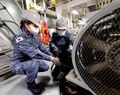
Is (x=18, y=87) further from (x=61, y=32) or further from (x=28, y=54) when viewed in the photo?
(x=61, y=32)

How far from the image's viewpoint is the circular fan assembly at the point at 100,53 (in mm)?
845

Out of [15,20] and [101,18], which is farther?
[15,20]

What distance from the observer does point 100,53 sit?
99 cm

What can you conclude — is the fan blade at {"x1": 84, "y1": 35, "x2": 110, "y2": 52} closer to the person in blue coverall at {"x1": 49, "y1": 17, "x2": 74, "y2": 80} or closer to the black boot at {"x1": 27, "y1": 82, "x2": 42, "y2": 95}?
the black boot at {"x1": 27, "y1": 82, "x2": 42, "y2": 95}

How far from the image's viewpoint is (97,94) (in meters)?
1.04

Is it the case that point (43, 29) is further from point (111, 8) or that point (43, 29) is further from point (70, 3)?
point (111, 8)

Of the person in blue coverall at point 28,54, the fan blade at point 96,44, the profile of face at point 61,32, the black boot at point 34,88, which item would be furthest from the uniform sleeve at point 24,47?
the fan blade at point 96,44

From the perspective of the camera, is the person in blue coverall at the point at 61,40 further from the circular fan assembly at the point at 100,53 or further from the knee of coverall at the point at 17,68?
the circular fan assembly at the point at 100,53

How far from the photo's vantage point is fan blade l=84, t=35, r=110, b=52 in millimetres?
942

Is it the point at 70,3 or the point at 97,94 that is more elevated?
the point at 70,3

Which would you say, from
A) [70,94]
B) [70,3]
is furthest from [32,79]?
[70,3]

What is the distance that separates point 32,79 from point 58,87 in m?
0.31

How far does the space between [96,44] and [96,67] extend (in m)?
0.16

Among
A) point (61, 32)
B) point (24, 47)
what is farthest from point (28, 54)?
point (61, 32)
